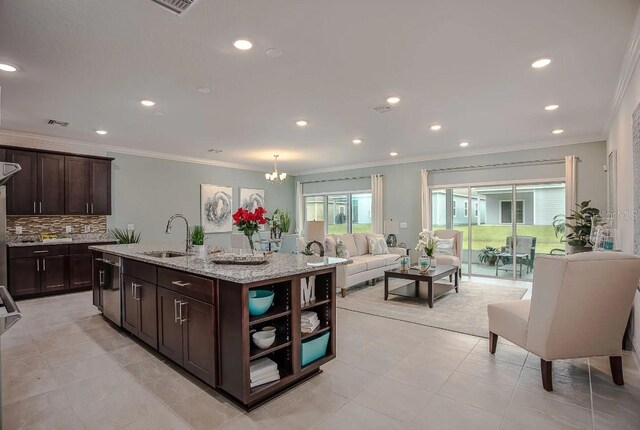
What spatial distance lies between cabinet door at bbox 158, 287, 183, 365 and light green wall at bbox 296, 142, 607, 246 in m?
6.11

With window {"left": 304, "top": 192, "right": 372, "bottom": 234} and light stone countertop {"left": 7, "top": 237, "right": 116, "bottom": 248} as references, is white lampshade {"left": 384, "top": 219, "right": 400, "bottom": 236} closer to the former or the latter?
window {"left": 304, "top": 192, "right": 372, "bottom": 234}

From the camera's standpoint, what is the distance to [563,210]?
6.29 meters

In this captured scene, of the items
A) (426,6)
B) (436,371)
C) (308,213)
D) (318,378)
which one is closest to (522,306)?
(436,371)

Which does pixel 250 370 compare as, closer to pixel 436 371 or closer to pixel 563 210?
pixel 436 371

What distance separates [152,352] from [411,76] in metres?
3.64

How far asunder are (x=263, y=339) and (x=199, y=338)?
521 millimetres

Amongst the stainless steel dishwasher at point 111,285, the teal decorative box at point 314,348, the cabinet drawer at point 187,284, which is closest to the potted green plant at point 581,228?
the teal decorative box at point 314,348

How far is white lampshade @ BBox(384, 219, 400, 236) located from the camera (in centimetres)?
792

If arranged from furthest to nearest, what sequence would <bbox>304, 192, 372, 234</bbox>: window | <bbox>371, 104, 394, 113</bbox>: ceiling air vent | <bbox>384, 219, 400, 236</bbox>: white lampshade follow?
<bbox>304, 192, 372, 234</bbox>: window → <bbox>384, 219, 400, 236</bbox>: white lampshade → <bbox>371, 104, 394, 113</bbox>: ceiling air vent

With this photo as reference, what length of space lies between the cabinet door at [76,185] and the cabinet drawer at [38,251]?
629mm

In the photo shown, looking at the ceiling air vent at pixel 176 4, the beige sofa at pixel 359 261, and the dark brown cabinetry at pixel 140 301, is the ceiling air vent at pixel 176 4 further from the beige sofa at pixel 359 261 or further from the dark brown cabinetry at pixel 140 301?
the beige sofa at pixel 359 261

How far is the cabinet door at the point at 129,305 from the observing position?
3.36 meters

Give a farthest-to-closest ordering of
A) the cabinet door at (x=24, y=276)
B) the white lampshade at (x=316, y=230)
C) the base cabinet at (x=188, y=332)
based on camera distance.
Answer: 1. the white lampshade at (x=316, y=230)
2. the cabinet door at (x=24, y=276)
3. the base cabinet at (x=188, y=332)

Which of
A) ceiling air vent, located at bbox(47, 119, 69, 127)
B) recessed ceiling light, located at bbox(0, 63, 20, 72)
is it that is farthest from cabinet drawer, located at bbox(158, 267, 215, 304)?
ceiling air vent, located at bbox(47, 119, 69, 127)
